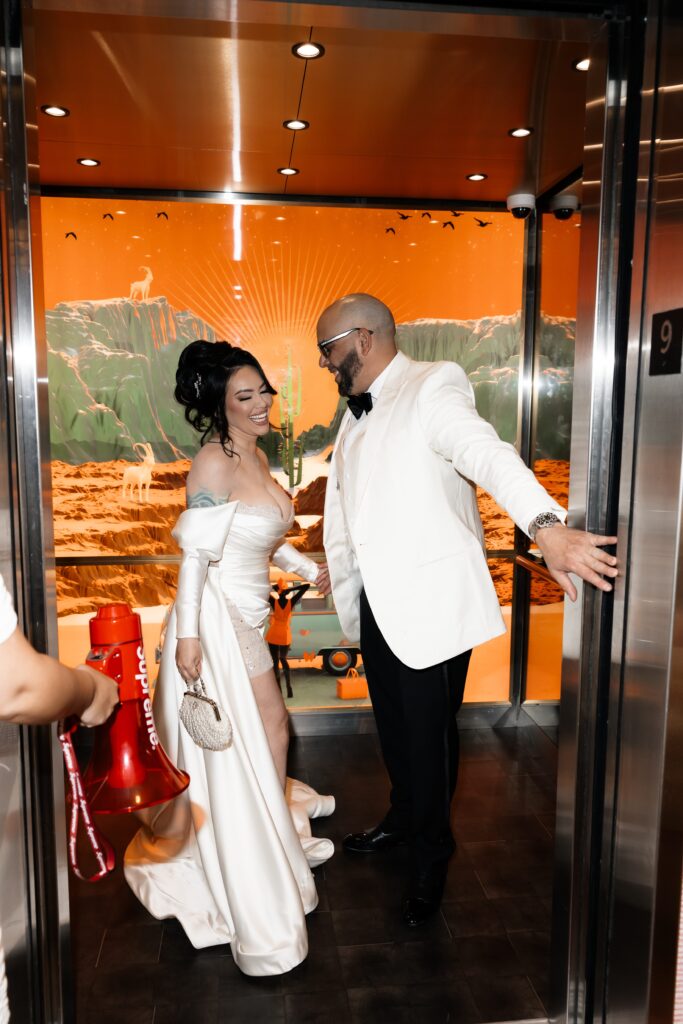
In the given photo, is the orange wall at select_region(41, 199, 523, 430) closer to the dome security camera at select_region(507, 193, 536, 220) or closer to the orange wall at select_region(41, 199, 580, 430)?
the orange wall at select_region(41, 199, 580, 430)

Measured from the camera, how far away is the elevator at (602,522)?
1.70m

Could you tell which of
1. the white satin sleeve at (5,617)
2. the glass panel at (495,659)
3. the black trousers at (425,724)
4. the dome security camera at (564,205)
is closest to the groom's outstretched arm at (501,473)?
the black trousers at (425,724)

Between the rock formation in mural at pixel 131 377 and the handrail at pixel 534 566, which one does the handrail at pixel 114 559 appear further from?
the handrail at pixel 534 566

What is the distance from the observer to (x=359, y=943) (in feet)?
8.27

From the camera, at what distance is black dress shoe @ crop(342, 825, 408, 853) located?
3.08m

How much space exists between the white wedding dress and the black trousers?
0.40 metres

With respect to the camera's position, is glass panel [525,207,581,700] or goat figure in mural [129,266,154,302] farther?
goat figure in mural [129,266,154,302]

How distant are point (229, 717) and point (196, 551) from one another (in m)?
0.52

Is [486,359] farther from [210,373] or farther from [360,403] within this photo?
[210,373]

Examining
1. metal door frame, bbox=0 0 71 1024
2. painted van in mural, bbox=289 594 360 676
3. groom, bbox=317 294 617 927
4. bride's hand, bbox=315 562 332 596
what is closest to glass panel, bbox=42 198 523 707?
painted van in mural, bbox=289 594 360 676

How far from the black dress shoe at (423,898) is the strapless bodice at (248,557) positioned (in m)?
1.03

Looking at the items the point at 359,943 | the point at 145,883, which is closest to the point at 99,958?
the point at 145,883

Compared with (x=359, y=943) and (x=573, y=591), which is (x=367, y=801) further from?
(x=573, y=591)

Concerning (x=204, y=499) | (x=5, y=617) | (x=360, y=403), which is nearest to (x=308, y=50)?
(x=360, y=403)
